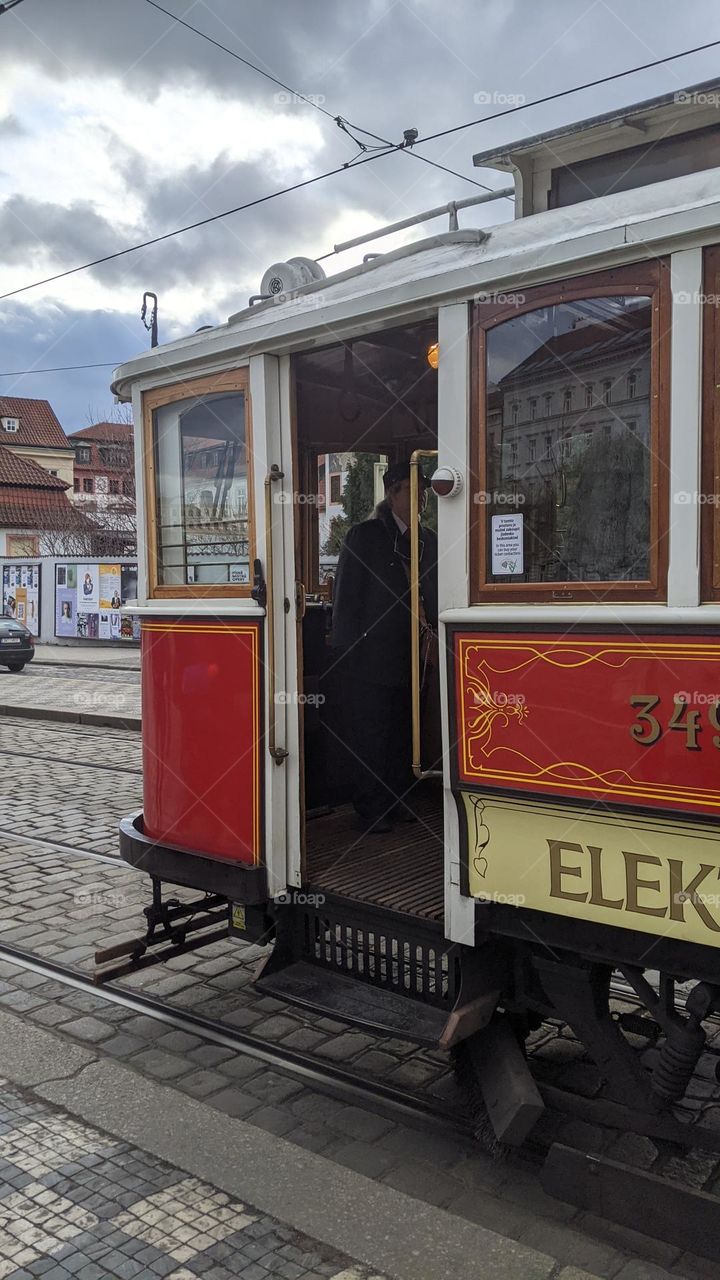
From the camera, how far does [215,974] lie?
16.6 ft

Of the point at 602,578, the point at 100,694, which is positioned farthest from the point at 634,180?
the point at 100,694

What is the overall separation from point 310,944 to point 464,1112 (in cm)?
84

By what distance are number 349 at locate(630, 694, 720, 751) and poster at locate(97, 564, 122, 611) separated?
83.0 feet

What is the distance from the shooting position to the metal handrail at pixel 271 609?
155 inches

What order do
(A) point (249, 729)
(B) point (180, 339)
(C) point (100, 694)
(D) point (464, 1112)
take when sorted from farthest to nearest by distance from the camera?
(C) point (100, 694), (B) point (180, 339), (A) point (249, 729), (D) point (464, 1112)

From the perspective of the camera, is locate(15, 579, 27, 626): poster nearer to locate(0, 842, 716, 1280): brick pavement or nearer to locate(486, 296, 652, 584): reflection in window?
locate(0, 842, 716, 1280): brick pavement

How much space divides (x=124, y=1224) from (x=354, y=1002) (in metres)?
1.02

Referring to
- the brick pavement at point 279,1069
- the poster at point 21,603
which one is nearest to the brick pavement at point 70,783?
the brick pavement at point 279,1069

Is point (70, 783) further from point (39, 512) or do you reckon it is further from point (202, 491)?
point (39, 512)

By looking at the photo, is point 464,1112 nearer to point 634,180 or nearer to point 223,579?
point 223,579

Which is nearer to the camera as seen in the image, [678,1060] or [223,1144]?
[678,1060]

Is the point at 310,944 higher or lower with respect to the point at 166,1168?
higher

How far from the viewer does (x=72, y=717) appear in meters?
14.0

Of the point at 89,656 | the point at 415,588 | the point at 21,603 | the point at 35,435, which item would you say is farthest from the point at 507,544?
the point at 35,435
